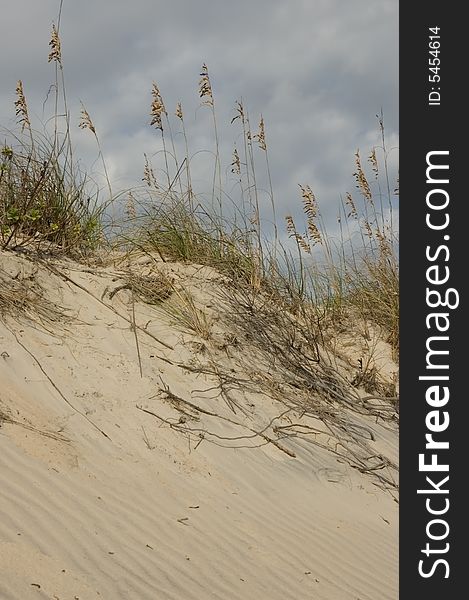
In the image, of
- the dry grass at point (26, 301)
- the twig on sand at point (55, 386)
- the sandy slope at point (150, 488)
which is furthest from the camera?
A: the dry grass at point (26, 301)

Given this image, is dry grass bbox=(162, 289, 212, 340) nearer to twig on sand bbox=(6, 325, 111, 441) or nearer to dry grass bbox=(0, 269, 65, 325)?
dry grass bbox=(0, 269, 65, 325)

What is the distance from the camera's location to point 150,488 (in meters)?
3.87

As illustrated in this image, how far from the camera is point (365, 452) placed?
5.25 m

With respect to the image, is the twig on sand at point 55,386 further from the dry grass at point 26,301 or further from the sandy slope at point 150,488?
the dry grass at point 26,301

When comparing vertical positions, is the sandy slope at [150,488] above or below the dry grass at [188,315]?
below

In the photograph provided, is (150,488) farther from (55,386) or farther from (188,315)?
(188,315)

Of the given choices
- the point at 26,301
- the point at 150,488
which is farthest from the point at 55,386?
the point at 150,488

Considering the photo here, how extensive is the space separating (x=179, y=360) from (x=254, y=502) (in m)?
1.50

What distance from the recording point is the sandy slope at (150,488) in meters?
3.06

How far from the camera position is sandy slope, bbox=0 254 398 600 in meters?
3.06

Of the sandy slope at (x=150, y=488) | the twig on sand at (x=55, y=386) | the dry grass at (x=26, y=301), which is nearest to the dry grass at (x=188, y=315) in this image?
the sandy slope at (x=150, y=488)

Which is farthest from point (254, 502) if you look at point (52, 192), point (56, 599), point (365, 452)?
point (52, 192)

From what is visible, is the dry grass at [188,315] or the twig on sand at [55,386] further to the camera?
the dry grass at [188,315]

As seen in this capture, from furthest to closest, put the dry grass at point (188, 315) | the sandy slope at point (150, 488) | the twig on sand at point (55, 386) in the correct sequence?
the dry grass at point (188, 315) < the twig on sand at point (55, 386) < the sandy slope at point (150, 488)
